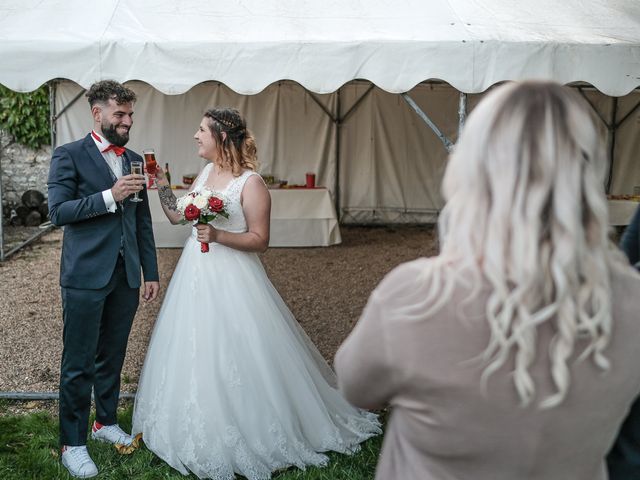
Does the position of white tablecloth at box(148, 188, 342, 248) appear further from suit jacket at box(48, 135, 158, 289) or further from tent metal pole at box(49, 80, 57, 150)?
suit jacket at box(48, 135, 158, 289)

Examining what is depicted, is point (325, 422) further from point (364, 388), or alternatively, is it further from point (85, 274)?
point (364, 388)

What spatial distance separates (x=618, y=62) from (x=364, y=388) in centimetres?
433

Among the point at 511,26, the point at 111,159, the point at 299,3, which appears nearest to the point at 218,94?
the point at 299,3

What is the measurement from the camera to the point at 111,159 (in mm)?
3738

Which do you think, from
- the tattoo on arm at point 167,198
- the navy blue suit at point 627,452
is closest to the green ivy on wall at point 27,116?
the tattoo on arm at point 167,198

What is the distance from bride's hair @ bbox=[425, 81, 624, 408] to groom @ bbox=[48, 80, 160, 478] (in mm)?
2542

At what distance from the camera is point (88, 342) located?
361 cm

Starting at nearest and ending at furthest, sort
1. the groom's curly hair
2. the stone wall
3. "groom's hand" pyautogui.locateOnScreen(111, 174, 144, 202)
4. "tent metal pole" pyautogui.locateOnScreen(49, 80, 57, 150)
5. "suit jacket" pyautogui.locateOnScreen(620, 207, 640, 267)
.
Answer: "suit jacket" pyautogui.locateOnScreen(620, 207, 640, 267) < "groom's hand" pyautogui.locateOnScreen(111, 174, 144, 202) < the groom's curly hair < "tent metal pole" pyautogui.locateOnScreen(49, 80, 57, 150) < the stone wall

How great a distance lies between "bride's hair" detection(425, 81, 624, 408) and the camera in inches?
46.8

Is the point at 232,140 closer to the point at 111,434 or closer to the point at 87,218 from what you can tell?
the point at 87,218

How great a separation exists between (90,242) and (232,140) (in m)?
0.95

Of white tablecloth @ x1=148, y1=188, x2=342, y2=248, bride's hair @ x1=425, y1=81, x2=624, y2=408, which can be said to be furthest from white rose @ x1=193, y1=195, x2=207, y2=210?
white tablecloth @ x1=148, y1=188, x2=342, y2=248

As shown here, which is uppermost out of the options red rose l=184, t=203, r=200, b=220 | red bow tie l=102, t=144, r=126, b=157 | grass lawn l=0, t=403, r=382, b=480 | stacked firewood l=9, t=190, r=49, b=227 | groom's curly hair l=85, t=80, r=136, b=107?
groom's curly hair l=85, t=80, r=136, b=107

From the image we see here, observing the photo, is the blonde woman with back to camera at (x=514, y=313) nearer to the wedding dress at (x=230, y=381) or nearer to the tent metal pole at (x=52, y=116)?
the wedding dress at (x=230, y=381)
